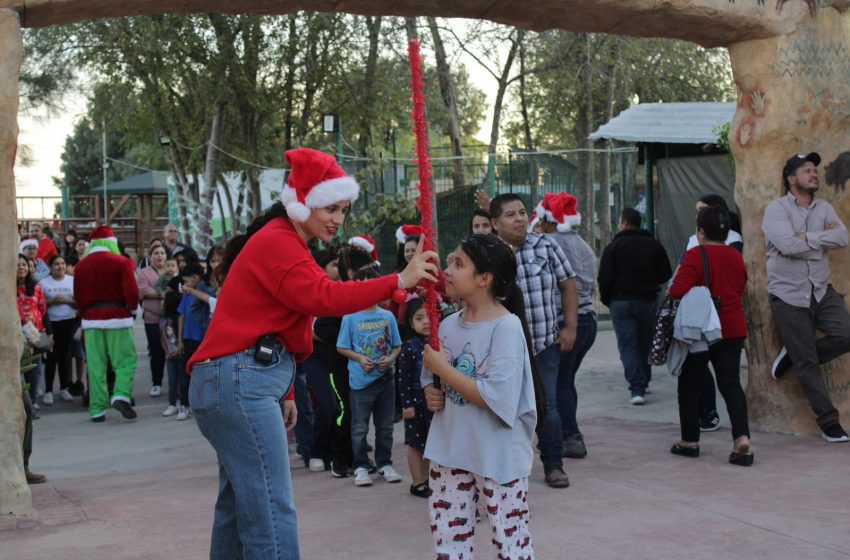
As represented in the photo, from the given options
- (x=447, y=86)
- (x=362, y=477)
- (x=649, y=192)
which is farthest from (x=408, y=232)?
(x=447, y=86)

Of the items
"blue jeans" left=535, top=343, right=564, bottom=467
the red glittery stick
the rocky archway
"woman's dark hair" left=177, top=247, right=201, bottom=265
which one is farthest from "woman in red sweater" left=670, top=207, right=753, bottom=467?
"woman's dark hair" left=177, top=247, right=201, bottom=265

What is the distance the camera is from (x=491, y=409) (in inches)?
163

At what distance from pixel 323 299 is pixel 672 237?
11.5m

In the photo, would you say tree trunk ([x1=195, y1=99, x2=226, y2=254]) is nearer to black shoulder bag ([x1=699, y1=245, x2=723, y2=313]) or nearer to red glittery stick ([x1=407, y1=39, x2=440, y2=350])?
black shoulder bag ([x1=699, y1=245, x2=723, y2=313])

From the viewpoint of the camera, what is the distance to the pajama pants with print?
420cm

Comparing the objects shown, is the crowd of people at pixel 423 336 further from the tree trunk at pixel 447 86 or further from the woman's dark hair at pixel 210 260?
the tree trunk at pixel 447 86

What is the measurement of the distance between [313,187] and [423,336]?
2.73m

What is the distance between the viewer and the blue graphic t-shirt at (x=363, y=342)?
7.02 m

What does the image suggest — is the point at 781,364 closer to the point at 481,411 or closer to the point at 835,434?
the point at 835,434

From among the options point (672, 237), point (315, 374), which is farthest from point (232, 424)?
point (672, 237)

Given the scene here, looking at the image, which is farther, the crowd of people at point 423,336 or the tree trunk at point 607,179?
the tree trunk at point 607,179

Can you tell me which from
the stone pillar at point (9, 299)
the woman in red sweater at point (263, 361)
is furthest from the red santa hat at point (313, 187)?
the stone pillar at point (9, 299)

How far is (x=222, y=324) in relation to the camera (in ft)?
13.1

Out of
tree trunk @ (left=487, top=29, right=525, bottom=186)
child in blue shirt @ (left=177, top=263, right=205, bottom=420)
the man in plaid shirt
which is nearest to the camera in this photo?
the man in plaid shirt
